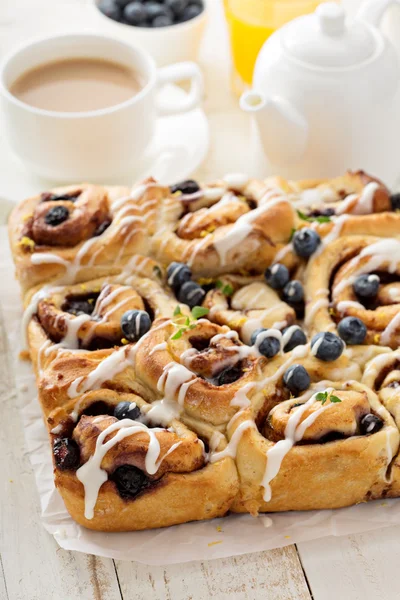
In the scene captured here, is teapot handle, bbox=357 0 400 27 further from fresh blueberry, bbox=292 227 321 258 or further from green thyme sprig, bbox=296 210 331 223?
fresh blueberry, bbox=292 227 321 258

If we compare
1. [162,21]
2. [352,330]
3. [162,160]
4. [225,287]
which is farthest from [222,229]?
[162,21]

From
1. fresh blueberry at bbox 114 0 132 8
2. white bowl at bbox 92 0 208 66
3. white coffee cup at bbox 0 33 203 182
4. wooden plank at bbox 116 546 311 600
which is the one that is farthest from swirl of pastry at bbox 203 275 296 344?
fresh blueberry at bbox 114 0 132 8

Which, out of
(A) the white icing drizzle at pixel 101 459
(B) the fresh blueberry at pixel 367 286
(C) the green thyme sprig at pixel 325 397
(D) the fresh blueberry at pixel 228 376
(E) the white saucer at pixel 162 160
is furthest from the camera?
(E) the white saucer at pixel 162 160

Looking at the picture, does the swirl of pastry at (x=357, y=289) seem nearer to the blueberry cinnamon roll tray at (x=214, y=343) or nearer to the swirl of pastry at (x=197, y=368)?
the blueberry cinnamon roll tray at (x=214, y=343)

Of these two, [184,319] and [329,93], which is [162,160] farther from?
[184,319]

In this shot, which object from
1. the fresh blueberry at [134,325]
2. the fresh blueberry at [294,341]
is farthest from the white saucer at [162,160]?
the fresh blueberry at [294,341]

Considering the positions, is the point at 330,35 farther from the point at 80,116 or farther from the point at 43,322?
the point at 43,322

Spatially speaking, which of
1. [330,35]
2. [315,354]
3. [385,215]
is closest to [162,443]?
[315,354]
